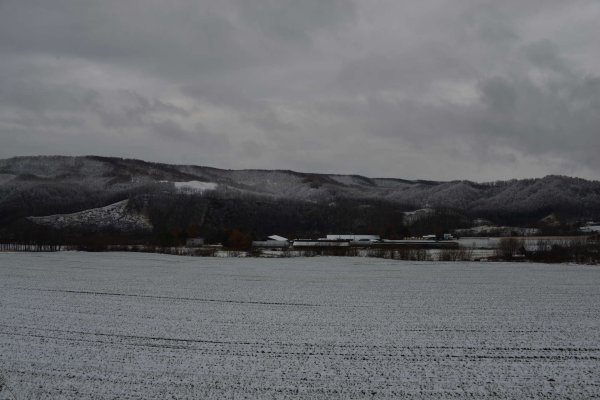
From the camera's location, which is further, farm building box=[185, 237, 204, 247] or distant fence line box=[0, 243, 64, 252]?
farm building box=[185, 237, 204, 247]

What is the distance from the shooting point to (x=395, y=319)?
23.5 metres

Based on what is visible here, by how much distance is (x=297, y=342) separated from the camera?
18922mm

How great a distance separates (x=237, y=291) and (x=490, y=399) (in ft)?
77.3

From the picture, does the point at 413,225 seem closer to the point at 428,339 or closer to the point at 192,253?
the point at 192,253

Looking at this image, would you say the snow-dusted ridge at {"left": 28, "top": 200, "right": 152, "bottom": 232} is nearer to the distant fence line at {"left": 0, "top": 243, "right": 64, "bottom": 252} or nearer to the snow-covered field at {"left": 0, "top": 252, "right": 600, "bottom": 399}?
the distant fence line at {"left": 0, "top": 243, "right": 64, "bottom": 252}

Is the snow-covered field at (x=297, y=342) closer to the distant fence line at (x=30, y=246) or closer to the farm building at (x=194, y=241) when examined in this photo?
the distant fence line at (x=30, y=246)

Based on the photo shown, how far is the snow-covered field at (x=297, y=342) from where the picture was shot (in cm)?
1384

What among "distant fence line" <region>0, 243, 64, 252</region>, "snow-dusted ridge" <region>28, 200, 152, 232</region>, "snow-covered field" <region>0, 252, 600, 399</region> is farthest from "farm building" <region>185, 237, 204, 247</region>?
"snow-covered field" <region>0, 252, 600, 399</region>

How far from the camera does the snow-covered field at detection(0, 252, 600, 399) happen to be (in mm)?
13836

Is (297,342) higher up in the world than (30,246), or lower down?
lower down

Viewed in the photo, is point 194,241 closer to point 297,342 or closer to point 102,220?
point 102,220

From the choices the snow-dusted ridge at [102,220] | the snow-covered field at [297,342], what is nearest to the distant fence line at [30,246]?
the snow-dusted ridge at [102,220]

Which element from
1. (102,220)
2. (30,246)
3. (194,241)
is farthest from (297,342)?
(102,220)

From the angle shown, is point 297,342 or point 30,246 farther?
point 30,246
